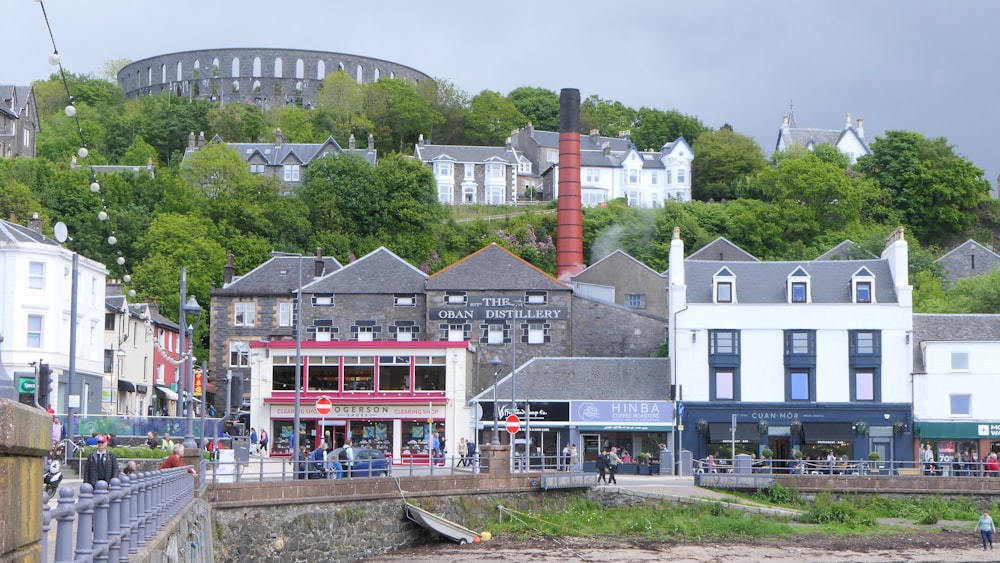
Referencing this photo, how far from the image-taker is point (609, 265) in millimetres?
76312

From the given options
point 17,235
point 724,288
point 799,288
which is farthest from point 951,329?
point 17,235

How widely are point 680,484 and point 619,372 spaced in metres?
12.4

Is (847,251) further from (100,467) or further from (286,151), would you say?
(100,467)

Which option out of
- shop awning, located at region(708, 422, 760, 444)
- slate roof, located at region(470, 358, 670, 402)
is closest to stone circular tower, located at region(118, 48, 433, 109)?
slate roof, located at region(470, 358, 670, 402)

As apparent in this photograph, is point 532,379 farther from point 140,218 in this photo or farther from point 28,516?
point 28,516

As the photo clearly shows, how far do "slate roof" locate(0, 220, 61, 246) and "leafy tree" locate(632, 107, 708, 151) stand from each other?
92734 mm

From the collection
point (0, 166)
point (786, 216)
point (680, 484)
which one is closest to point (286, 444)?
point (680, 484)

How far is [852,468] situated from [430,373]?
19.6 m

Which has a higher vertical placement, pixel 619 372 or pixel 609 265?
pixel 609 265

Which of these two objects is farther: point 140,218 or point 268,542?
point 140,218

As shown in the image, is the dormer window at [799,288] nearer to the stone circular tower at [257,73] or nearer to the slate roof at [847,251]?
the slate roof at [847,251]

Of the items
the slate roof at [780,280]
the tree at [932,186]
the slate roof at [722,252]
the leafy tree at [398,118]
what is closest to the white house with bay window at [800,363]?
the slate roof at [780,280]

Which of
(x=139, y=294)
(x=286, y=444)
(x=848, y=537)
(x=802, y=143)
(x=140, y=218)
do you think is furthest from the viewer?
(x=802, y=143)

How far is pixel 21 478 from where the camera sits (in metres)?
5.46
